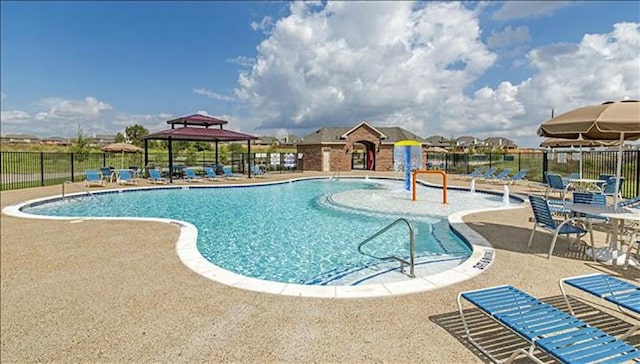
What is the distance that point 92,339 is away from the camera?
3.38 meters

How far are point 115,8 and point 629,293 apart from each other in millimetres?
10755

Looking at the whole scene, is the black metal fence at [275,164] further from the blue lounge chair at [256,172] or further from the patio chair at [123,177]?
the patio chair at [123,177]

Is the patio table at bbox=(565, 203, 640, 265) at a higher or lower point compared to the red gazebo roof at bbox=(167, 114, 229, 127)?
lower

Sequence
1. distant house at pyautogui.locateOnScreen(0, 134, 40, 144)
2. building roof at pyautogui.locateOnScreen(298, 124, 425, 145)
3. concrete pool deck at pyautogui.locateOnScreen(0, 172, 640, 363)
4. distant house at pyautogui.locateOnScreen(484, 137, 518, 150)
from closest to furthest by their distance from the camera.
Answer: concrete pool deck at pyautogui.locateOnScreen(0, 172, 640, 363)
building roof at pyautogui.locateOnScreen(298, 124, 425, 145)
distant house at pyautogui.locateOnScreen(0, 134, 40, 144)
distant house at pyautogui.locateOnScreen(484, 137, 518, 150)

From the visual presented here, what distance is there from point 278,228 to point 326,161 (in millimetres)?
21063

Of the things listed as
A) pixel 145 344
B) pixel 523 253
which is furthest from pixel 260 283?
pixel 523 253

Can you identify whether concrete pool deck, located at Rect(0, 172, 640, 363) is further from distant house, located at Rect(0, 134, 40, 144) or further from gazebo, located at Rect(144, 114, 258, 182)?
distant house, located at Rect(0, 134, 40, 144)

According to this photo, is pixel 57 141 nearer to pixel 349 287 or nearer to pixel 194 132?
pixel 194 132

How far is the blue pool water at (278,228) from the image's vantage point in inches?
269

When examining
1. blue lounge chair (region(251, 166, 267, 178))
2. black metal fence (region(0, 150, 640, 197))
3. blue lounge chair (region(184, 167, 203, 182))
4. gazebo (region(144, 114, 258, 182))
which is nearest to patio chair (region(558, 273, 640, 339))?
black metal fence (region(0, 150, 640, 197))

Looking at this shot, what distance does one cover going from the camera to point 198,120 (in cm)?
2088

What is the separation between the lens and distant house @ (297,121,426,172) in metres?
30.4

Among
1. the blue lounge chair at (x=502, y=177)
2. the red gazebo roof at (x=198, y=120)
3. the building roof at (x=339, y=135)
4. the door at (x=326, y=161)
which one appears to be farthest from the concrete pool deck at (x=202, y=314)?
the building roof at (x=339, y=135)

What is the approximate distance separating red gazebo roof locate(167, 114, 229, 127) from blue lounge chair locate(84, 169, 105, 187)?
503 cm
